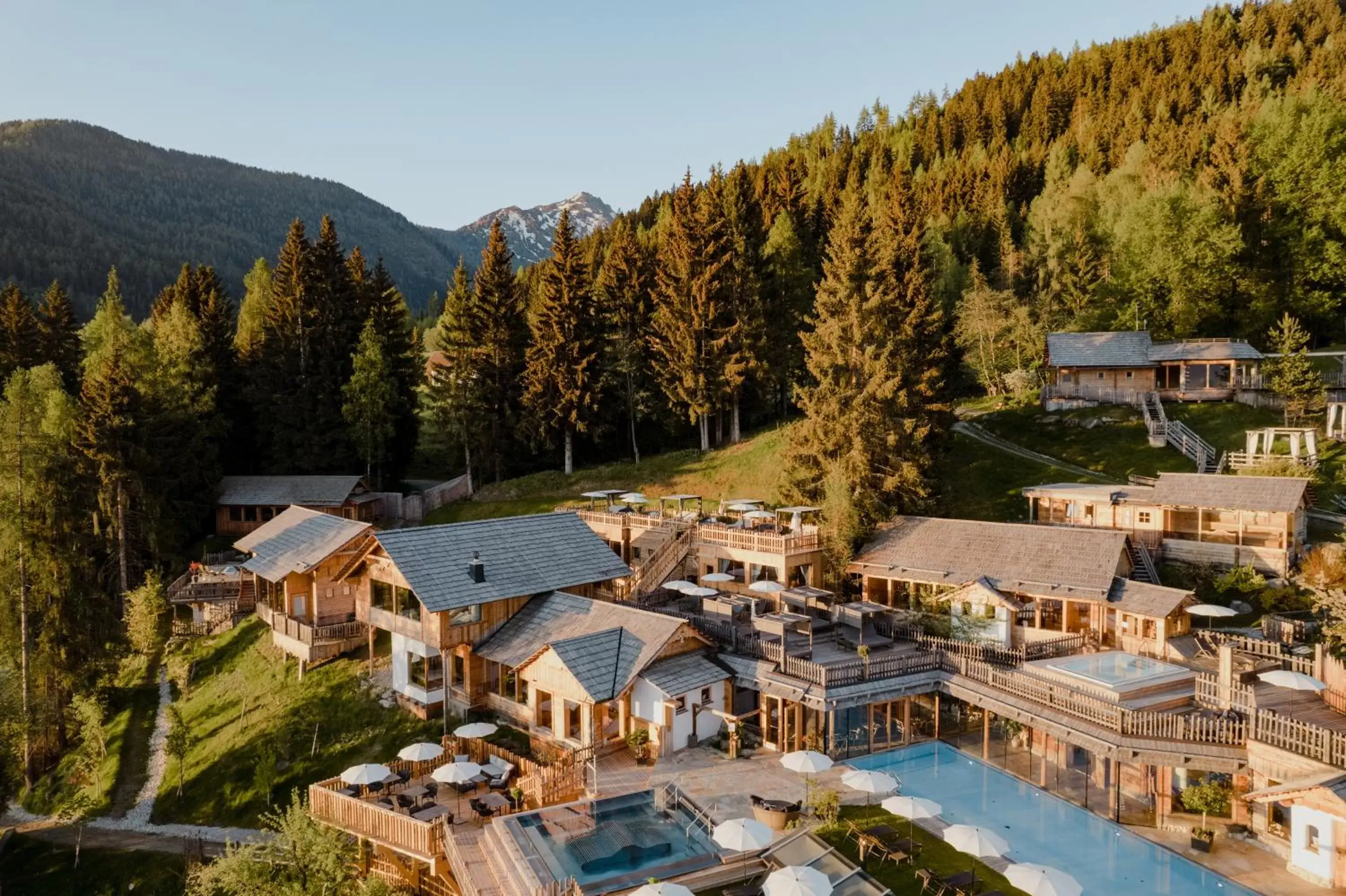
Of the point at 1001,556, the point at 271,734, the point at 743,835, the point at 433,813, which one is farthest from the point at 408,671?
the point at 1001,556

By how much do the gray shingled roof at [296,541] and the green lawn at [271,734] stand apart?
402 cm

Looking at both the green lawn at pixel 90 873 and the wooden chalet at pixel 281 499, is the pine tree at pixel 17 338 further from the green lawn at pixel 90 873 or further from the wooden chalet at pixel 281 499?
the green lawn at pixel 90 873

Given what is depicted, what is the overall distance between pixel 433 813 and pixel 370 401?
38009 millimetres

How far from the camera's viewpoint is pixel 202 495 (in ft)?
170

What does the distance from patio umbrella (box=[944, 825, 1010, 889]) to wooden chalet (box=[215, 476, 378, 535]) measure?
4107 centimetres

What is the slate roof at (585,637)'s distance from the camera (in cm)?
2478

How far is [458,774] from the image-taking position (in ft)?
73.5

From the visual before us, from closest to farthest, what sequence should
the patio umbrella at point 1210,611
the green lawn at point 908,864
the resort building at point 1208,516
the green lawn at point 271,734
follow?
the green lawn at point 908,864 → the patio umbrella at point 1210,611 → the green lawn at point 271,734 → the resort building at point 1208,516

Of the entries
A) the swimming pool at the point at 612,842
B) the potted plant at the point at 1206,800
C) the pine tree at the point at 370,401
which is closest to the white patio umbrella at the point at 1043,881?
the potted plant at the point at 1206,800

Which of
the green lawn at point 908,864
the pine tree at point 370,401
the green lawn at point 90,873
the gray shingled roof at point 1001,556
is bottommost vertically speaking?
the green lawn at point 90,873

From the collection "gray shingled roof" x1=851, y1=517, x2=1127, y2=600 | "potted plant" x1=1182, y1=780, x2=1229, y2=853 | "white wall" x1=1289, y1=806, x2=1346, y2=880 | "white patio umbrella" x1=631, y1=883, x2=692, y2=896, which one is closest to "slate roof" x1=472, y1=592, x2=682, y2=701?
"white patio umbrella" x1=631, y1=883, x2=692, y2=896

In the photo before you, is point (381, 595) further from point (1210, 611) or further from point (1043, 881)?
point (1210, 611)

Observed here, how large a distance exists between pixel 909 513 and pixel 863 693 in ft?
47.4

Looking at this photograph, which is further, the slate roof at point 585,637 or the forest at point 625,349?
the forest at point 625,349
